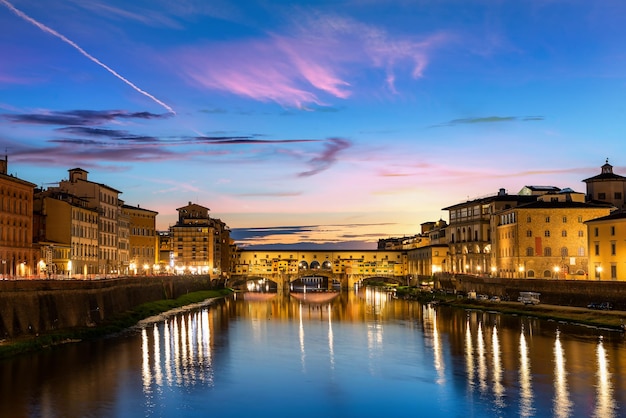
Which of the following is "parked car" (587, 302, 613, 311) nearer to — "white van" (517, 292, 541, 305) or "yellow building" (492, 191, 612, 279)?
"white van" (517, 292, 541, 305)

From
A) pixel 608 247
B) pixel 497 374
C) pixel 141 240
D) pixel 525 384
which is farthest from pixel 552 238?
pixel 141 240

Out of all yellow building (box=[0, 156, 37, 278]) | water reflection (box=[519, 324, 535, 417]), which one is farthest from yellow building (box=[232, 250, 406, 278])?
water reflection (box=[519, 324, 535, 417])

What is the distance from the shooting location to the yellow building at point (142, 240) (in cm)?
12038

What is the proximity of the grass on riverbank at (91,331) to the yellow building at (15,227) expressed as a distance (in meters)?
10.1

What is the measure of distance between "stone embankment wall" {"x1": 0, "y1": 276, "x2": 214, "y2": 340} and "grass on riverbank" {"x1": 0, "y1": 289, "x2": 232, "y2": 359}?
76 centimetres

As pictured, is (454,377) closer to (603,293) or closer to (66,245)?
(603,293)

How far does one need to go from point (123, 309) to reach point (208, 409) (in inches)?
→ 1673

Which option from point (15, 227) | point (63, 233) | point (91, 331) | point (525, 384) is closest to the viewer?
point (525, 384)

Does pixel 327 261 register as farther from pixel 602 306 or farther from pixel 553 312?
pixel 602 306

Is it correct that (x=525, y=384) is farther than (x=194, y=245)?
No

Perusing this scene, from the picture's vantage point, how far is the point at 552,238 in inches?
3718

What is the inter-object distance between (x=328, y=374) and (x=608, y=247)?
144ft

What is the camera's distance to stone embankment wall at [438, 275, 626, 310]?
214ft

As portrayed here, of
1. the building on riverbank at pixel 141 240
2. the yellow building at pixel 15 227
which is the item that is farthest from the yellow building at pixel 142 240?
the yellow building at pixel 15 227
